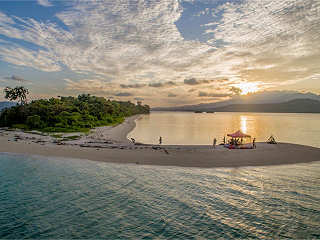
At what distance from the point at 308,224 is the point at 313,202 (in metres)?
3.59

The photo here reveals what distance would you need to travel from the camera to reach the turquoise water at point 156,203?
10.5m

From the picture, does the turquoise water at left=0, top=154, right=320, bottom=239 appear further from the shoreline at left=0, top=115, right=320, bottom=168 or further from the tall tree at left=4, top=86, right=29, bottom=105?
the tall tree at left=4, top=86, right=29, bottom=105

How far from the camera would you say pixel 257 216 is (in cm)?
1192

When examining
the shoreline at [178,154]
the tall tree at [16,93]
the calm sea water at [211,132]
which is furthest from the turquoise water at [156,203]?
the tall tree at [16,93]

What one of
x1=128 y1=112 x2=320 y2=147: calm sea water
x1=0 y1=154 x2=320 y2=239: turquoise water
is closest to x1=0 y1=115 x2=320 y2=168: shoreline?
x1=0 y1=154 x2=320 y2=239: turquoise water

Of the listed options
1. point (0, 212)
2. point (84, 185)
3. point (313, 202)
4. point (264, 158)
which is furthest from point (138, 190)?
point (264, 158)

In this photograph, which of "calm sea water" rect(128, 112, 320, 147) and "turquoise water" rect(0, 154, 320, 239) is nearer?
"turquoise water" rect(0, 154, 320, 239)

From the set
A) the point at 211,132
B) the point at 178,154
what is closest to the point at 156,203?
the point at 178,154

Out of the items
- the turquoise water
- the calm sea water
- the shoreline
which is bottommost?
the turquoise water

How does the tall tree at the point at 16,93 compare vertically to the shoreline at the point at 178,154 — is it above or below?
above

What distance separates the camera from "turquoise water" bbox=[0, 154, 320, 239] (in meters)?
10.5

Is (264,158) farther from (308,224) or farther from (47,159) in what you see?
(47,159)

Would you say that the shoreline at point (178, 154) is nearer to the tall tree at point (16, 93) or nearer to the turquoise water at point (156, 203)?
the turquoise water at point (156, 203)

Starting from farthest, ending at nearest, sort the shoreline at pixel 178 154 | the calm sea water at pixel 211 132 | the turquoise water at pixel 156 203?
the calm sea water at pixel 211 132 → the shoreline at pixel 178 154 → the turquoise water at pixel 156 203
